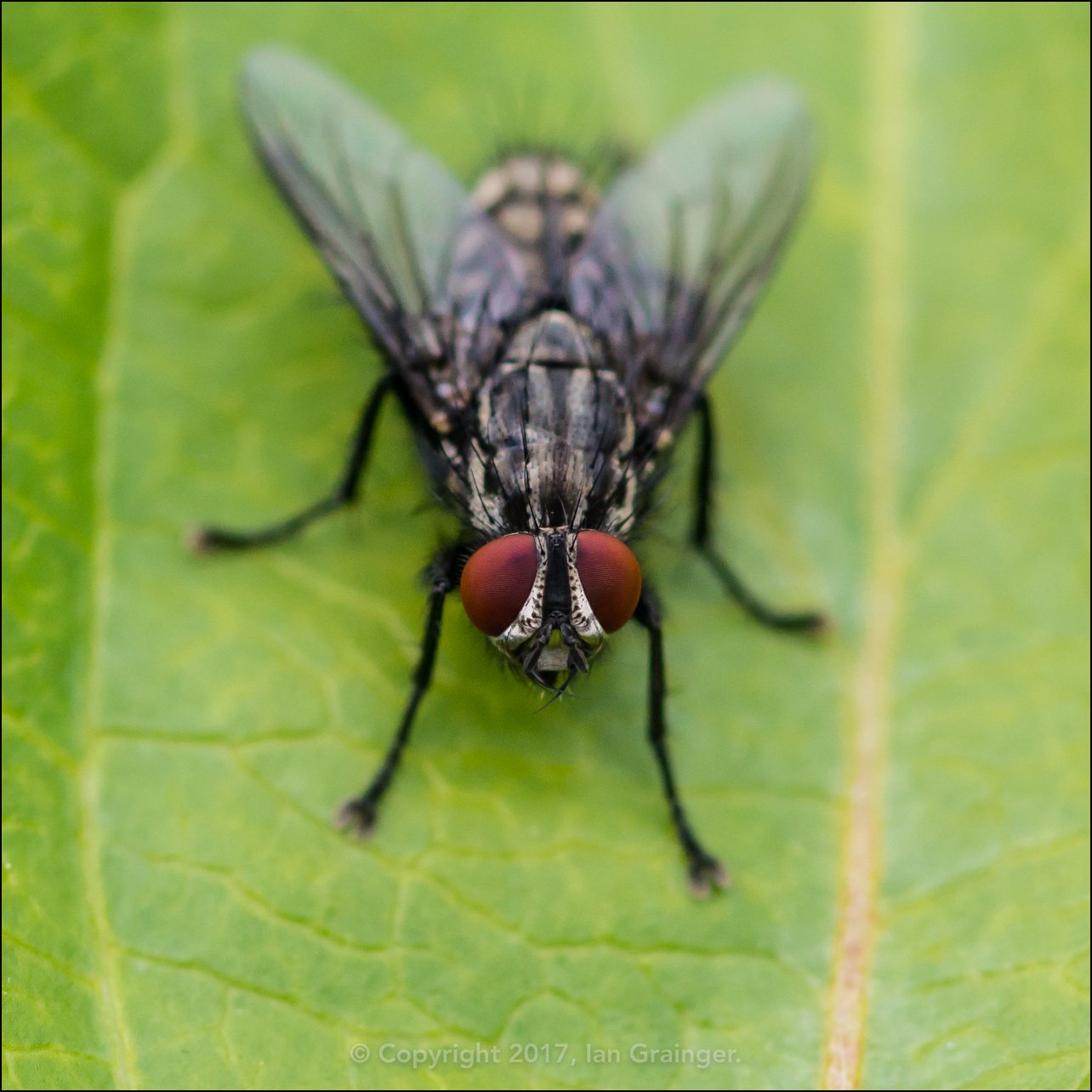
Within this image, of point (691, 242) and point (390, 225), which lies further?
point (691, 242)

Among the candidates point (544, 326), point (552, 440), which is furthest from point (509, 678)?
point (544, 326)

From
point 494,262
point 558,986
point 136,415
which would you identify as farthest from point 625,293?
point 558,986

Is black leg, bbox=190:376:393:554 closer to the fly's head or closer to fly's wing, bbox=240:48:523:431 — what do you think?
fly's wing, bbox=240:48:523:431

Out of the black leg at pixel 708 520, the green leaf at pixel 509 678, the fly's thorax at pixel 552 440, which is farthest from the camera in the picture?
the black leg at pixel 708 520

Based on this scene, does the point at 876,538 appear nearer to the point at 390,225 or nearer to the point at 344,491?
the point at 344,491

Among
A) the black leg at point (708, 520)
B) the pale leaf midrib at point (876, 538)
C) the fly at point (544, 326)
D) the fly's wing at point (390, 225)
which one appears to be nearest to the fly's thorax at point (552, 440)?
the fly at point (544, 326)

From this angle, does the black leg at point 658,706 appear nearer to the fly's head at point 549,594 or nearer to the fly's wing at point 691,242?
the fly's head at point 549,594
